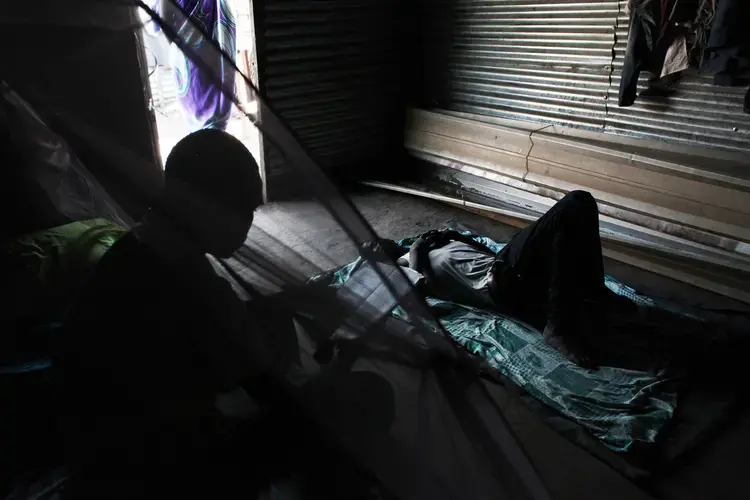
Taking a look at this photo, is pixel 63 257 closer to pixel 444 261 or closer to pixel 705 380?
pixel 444 261

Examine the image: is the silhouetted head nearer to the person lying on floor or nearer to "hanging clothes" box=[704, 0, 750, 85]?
the person lying on floor

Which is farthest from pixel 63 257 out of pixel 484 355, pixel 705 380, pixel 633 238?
pixel 633 238

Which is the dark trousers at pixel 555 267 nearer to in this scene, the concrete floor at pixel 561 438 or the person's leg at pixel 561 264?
the person's leg at pixel 561 264

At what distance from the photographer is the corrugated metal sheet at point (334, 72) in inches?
167

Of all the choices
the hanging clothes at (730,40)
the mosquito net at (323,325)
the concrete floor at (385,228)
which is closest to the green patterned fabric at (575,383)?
the mosquito net at (323,325)

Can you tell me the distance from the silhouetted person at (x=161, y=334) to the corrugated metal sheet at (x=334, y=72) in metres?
3.25

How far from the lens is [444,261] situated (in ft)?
9.16

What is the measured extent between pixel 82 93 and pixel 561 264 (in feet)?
6.35

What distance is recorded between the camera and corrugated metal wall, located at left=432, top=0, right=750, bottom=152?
3.27m

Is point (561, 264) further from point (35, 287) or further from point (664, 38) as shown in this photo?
point (35, 287)

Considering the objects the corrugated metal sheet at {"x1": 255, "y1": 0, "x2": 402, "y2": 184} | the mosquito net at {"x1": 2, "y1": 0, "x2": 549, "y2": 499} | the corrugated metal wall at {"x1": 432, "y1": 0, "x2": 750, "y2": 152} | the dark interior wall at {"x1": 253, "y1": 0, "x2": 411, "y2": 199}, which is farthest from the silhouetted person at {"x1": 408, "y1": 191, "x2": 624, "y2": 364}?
the corrugated metal sheet at {"x1": 255, "y1": 0, "x2": 402, "y2": 184}

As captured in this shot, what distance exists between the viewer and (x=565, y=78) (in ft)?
13.0

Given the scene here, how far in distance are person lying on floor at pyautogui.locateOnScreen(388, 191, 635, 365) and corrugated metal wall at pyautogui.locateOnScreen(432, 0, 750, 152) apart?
1.40m

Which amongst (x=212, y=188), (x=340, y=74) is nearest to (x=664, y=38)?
(x=340, y=74)
